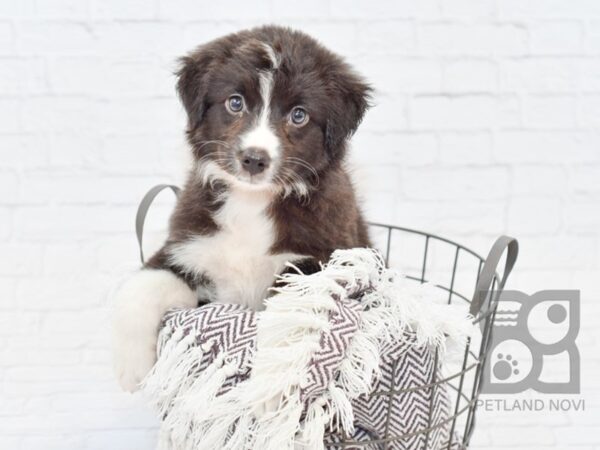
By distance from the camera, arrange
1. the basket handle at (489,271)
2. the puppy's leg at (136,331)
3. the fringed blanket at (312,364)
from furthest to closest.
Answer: the puppy's leg at (136,331), the basket handle at (489,271), the fringed blanket at (312,364)

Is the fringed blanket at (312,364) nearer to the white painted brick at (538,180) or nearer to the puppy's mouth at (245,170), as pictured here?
the puppy's mouth at (245,170)

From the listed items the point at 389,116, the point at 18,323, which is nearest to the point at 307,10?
the point at 389,116

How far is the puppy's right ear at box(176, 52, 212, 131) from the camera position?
7.54 feet

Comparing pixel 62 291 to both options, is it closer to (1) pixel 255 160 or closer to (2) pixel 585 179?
(1) pixel 255 160

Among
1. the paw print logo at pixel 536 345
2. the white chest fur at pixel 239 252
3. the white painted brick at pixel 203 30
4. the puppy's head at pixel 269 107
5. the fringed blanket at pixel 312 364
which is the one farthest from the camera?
the white painted brick at pixel 203 30

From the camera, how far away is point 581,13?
10.7 ft

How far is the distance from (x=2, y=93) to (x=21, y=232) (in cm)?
60

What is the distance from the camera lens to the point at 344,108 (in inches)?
91.6

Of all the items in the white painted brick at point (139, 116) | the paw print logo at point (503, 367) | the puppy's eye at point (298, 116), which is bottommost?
the paw print logo at point (503, 367)

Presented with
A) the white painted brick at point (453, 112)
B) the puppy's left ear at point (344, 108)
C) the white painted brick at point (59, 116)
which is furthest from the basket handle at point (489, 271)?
the white painted brick at point (59, 116)

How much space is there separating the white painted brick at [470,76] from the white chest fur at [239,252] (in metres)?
1.35

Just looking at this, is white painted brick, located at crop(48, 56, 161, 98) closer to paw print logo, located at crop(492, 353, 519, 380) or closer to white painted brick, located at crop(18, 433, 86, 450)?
white painted brick, located at crop(18, 433, 86, 450)

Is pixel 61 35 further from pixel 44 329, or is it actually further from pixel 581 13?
pixel 581 13

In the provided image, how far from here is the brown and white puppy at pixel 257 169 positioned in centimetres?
220
